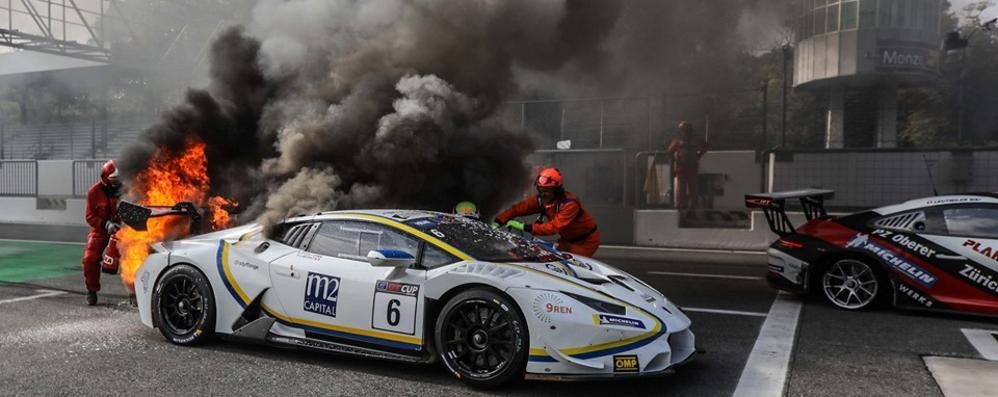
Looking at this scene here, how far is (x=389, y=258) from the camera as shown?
14.3 feet

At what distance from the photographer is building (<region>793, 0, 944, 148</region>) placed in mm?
26016

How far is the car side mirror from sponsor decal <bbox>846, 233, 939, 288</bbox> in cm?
468

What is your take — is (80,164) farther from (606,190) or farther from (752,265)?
(752,265)

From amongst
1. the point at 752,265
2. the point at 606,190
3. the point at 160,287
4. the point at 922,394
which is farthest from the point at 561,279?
the point at 606,190

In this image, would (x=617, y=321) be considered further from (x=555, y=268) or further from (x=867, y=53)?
(x=867, y=53)

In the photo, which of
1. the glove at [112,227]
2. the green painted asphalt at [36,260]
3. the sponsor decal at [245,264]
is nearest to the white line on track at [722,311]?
the sponsor decal at [245,264]

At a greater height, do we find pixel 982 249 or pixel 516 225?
pixel 516 225

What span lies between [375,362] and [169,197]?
3.50 meters

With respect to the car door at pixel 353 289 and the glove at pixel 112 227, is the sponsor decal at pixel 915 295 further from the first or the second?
the glove at pixel 112 227

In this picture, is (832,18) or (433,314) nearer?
(433,314)

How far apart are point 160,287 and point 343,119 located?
9.58 ft

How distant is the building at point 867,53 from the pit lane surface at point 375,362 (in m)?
21.1

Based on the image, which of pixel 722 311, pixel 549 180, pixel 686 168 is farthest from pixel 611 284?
pixel 686 168

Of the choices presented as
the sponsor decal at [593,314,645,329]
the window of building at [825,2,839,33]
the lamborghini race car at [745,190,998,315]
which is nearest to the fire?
the sponsor decal at [593,314,645,329]
